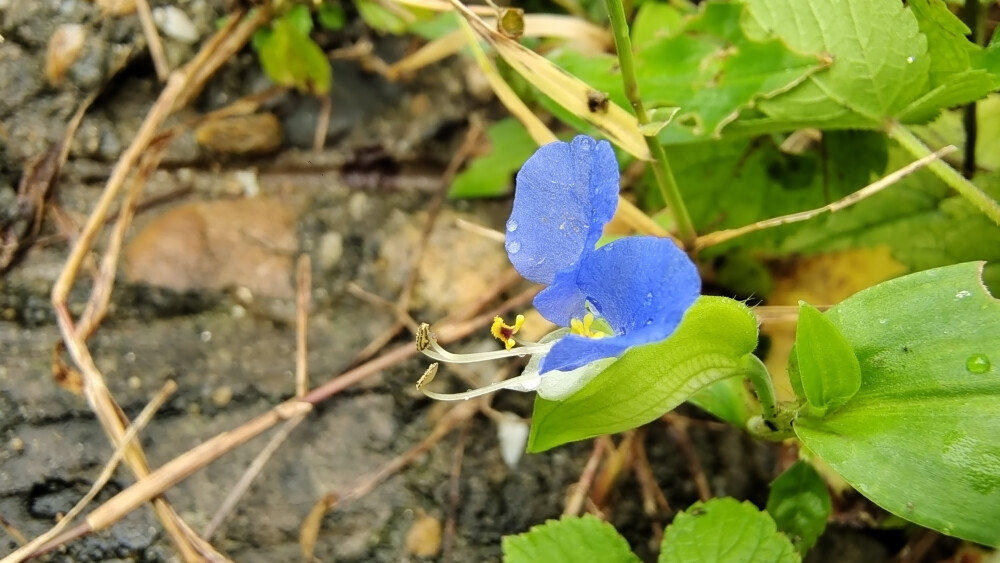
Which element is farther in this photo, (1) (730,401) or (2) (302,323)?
(2) (302,323)

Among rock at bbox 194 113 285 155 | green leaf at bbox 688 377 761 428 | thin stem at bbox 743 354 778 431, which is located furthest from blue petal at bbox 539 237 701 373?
rock at bbox 194 113 285 155

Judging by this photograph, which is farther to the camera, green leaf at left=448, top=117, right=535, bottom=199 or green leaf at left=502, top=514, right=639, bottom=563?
green leaf at left=448, top=117, right=535, bottom=199

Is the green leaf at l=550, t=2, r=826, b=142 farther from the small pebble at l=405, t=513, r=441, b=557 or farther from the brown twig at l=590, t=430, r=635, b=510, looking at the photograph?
the small pebble at l=405, t=513, r=441, b=557

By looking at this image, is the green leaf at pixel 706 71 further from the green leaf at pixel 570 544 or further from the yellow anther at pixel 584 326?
the green leaf at pixel 570 544

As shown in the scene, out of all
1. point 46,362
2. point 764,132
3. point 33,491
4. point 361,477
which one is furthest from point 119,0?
point 764,132

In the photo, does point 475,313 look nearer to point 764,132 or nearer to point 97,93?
point 764,132

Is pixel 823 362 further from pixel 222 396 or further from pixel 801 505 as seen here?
pixel 222 396

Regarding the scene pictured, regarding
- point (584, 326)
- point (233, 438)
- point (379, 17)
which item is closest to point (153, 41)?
point (379, 17)
